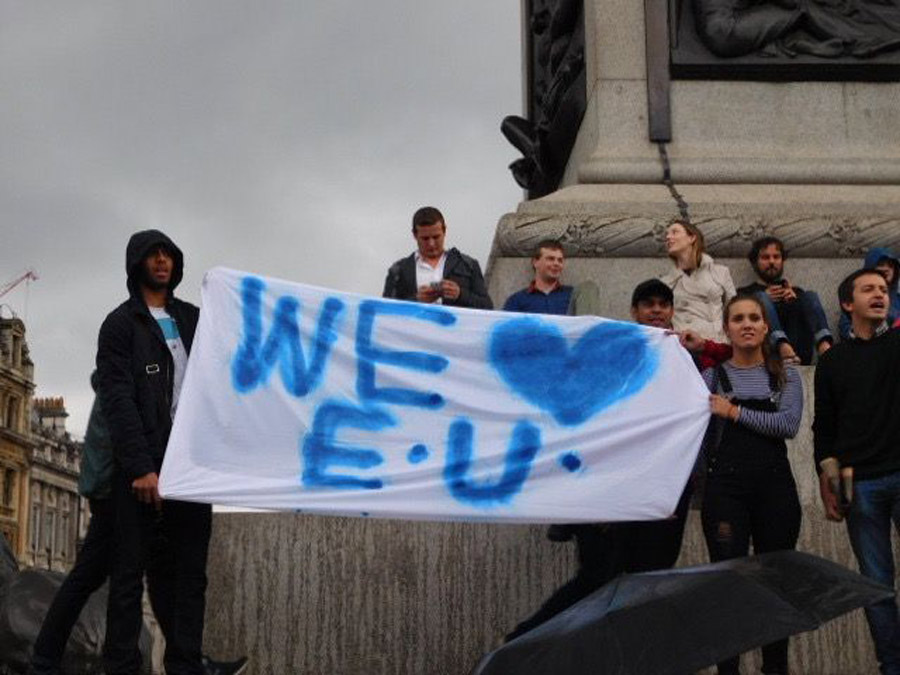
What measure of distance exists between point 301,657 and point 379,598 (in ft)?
1.57

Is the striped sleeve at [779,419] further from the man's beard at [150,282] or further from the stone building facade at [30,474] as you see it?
the stone building facade at [30,474]

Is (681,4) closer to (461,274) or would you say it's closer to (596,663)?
(461,274)

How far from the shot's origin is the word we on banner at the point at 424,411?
22.9ft

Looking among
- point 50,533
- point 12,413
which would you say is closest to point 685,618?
point 12,413

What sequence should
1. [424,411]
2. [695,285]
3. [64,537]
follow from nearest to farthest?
[424,411], [695,285], [64,537]

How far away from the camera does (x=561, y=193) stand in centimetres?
1077

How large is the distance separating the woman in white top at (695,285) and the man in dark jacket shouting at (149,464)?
3.05 metres

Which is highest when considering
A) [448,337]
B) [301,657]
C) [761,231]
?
[761,231]

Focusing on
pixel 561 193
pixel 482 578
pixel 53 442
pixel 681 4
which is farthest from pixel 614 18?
pixel 53 442

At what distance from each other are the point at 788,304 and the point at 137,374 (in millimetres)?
4393

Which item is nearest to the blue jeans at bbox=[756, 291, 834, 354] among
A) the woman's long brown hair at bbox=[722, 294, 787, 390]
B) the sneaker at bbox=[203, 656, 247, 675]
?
the woman's long brown hair at bbox=[722, 294, 787, 390]

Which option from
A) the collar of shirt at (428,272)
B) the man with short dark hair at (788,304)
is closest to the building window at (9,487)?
the man with short dark hair at (788,304)

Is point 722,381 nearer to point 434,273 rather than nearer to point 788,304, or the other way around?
point 434,273

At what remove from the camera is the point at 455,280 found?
339 inches
